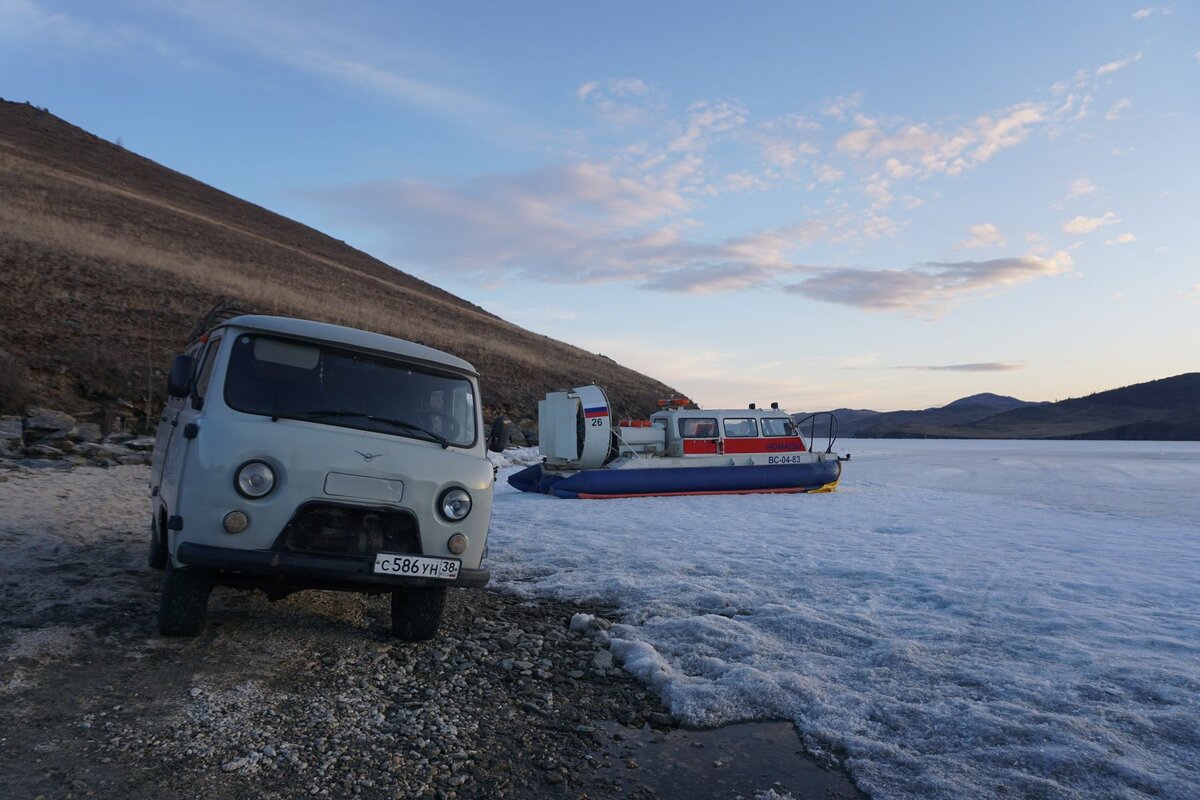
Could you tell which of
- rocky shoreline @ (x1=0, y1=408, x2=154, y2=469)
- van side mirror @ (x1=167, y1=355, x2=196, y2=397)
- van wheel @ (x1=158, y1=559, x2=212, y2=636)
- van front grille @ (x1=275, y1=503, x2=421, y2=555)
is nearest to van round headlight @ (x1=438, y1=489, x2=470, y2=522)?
van front grille @ (x1=275, y1=503, x2=421, y2=555)

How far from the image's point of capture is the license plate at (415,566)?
4590mm

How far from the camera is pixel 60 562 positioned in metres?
6.55

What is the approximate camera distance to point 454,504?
491cm

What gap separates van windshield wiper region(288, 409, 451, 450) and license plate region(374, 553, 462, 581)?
829mm

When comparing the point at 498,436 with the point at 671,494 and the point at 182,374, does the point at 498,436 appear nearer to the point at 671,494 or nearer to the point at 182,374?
the point at 182,374

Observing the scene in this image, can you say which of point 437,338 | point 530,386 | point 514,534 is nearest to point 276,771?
point 514,534

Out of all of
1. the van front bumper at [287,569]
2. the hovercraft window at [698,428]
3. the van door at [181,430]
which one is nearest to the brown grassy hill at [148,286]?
the hovercraft window at [698,428]

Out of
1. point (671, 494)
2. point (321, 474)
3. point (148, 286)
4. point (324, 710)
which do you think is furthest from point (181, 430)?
point (148, 286)

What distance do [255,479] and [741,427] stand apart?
1626cm

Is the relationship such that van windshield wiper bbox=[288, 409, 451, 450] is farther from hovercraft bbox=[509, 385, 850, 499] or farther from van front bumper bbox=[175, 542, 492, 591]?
hovercraft bbox=[509, 385, 850, 499]

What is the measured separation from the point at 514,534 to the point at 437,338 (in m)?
28.3

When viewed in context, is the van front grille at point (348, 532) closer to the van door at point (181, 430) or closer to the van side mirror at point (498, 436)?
the van door at point (181, 430)

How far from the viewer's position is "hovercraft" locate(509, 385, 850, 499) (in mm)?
17734

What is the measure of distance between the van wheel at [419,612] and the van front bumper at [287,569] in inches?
16.1
